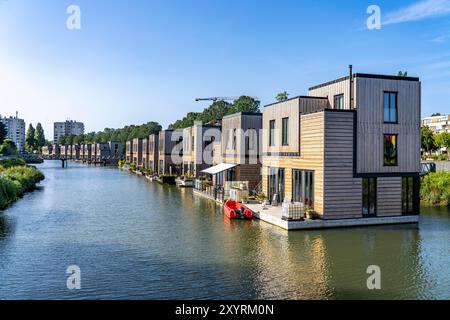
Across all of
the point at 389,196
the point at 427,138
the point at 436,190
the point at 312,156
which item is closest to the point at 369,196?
the point at 389,196

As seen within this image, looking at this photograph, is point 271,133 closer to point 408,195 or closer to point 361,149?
point 361,149

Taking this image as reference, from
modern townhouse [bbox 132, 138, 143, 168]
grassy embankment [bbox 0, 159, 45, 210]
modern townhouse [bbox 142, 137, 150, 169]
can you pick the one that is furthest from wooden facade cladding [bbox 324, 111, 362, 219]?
modern townhouse [bbox 132, 138, 143, 168]

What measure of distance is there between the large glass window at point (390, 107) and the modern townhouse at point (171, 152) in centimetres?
4372

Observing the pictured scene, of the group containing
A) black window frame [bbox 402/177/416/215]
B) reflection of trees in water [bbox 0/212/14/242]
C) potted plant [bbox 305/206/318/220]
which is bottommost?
reflection of trees in water [bbox 0/212/14/242]

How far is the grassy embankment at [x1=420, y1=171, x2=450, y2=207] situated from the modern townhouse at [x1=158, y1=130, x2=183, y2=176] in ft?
125

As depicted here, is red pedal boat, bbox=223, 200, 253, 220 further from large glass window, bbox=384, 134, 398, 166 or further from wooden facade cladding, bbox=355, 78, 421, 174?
large glass window, bbox=384, 134, 398, 166

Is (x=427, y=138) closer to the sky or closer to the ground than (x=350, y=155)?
closer to the sky

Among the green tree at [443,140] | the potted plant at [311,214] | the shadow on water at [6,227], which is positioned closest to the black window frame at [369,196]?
the potted plant at [311,214]

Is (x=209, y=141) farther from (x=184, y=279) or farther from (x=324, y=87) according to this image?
(x=184, y=279)

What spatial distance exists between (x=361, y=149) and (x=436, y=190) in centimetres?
1526

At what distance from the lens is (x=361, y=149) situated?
24594mm

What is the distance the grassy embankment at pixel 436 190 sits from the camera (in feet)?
115

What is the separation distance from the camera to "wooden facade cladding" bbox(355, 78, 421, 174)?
24609 millimetres

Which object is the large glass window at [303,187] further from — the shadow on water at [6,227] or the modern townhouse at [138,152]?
the modern townhouse at [138,152]
